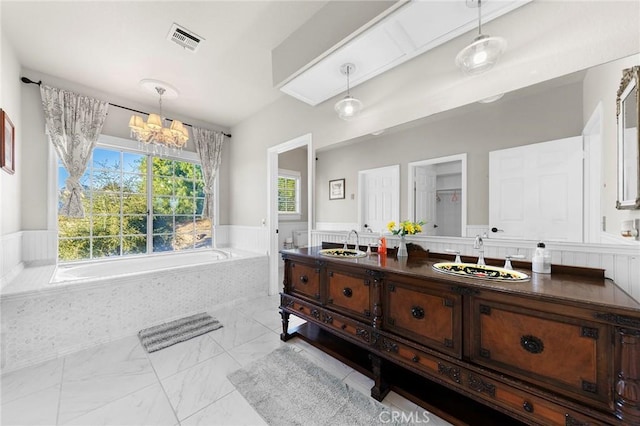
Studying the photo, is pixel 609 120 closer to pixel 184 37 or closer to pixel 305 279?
pixel 305 279

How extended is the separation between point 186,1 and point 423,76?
183 cm

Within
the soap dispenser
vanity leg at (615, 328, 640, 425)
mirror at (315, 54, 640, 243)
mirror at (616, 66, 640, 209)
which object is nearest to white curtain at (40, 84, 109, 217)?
mirror at (315, 54, 640, 243)

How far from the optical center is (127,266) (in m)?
3.21

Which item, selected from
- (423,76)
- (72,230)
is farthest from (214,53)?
(72,230)

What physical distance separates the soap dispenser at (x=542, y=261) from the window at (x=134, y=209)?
4154mm

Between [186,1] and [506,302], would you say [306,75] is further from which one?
[506,302]

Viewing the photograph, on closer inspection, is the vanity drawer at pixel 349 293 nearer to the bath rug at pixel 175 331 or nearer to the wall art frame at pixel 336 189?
the wall art frame at pixel 336 189

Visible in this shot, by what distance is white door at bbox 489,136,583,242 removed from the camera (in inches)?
50.4

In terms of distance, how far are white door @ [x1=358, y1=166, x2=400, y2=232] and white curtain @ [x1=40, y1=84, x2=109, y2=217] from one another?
10.6ft

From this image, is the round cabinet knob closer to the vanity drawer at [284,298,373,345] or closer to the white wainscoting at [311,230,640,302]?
the vanity drawer at [284,298,373,345]

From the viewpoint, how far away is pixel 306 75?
84.3 inches

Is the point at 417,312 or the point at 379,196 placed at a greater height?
the point at 379,196

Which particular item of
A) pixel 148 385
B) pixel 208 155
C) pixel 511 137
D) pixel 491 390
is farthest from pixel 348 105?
pixel 208 155
